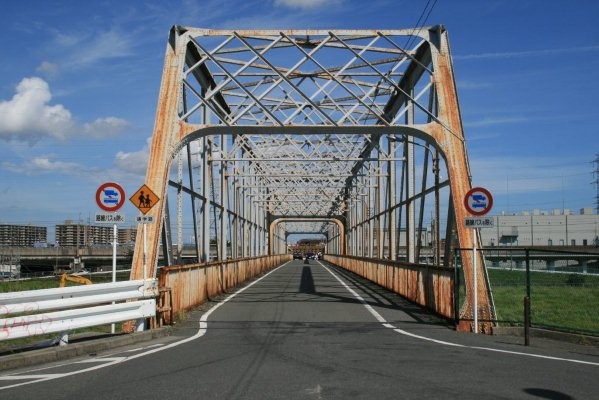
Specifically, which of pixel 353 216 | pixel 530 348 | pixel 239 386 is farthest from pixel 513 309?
pixel 353 216

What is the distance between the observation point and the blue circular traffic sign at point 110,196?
13.1 metres

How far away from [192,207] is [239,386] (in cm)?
1619

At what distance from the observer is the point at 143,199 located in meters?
14.5

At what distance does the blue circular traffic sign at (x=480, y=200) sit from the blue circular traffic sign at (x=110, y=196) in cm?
736

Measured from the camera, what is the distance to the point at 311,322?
589 inches

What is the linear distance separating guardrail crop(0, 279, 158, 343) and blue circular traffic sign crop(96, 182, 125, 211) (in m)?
1.72

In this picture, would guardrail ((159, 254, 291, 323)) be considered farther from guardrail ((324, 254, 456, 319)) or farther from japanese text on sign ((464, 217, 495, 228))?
japanese text on sign ((464, 217, 495, 228))

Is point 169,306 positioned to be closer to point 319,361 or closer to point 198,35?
point 319,361

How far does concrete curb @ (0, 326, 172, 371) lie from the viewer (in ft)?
30.5

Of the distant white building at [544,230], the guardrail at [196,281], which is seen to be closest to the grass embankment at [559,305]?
the guardrail at [196,281]

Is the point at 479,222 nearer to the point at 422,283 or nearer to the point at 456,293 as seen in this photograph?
the point at 456,293

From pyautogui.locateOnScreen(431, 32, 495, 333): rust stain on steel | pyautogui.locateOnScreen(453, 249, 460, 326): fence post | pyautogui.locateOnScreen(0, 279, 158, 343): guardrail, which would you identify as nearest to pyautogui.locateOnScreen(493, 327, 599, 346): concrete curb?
pyautogui.locateOnScreen(431, 32, 495, 333): rust stain on steel

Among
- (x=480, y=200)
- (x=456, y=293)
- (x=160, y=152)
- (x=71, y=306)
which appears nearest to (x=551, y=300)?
(x=456, y=293)

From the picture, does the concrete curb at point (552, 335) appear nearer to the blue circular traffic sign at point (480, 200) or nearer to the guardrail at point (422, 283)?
the guardrail at point (422, 283)
